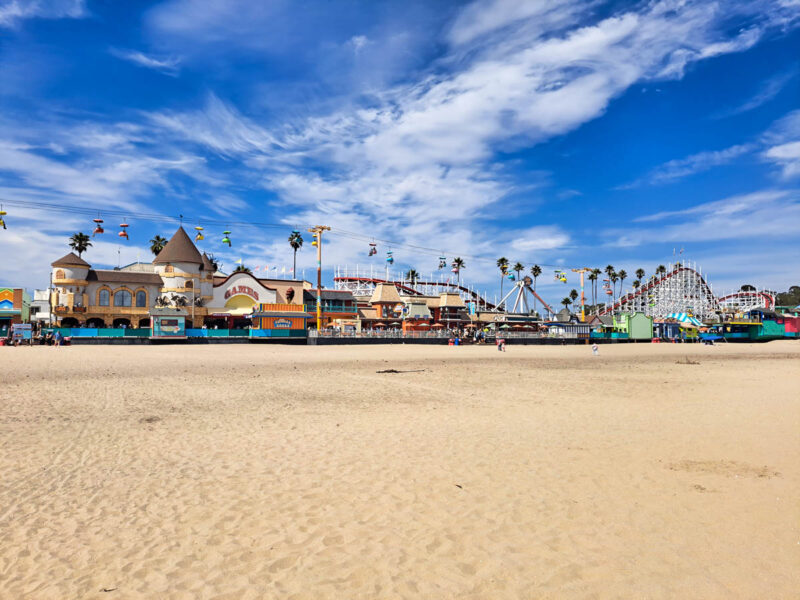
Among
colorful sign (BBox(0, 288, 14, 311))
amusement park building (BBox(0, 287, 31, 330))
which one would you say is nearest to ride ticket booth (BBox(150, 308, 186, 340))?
amusement park building (BBox(0, 287, 31, 330))

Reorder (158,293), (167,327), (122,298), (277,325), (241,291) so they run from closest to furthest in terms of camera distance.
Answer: (167,327), (277,325), (122,298), (158,293), (241,291)

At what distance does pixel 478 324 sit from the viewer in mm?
86750

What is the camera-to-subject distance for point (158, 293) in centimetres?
6266

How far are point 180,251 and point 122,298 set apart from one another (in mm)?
9067

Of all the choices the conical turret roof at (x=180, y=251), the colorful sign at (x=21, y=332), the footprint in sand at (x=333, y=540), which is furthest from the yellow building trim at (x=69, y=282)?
the footprint in sand at (x=333, y=540)

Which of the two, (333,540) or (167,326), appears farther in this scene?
(167,326)

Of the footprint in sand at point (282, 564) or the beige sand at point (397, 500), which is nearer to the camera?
the beige sand at point (397, 500)

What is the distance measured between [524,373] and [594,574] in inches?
741

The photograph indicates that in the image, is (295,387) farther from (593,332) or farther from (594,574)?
(593,332)

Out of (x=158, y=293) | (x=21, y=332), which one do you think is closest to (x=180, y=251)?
(x=158, y=293)

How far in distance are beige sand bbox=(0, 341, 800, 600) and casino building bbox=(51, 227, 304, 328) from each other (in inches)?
2048

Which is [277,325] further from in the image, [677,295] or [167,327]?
[677,295]

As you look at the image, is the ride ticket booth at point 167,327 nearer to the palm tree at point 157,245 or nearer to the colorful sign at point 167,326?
the colorful sign at point 167,326

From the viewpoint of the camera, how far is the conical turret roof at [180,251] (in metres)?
62.8
